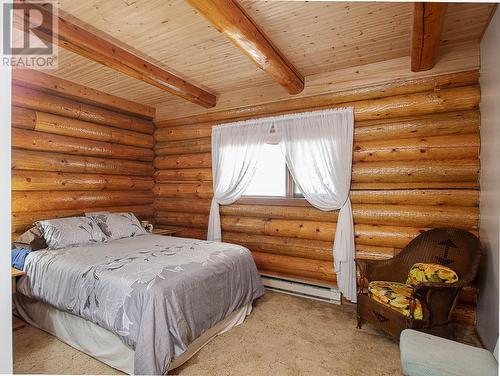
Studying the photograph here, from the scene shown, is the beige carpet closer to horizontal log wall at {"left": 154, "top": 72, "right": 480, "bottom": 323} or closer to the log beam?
horizontal log wall at {"left": 154, "top": 72, "right": 480, "bottom": 323}

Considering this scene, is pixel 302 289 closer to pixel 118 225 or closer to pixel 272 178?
pixel 272 178

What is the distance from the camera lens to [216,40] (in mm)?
2771

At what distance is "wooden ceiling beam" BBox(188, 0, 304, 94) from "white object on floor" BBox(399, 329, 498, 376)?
2577mm

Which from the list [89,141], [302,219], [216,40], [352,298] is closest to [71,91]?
[89,141]

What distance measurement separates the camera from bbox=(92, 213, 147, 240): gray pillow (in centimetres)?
369

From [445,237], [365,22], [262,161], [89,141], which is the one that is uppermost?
[365,22]

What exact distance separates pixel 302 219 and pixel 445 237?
1613 mm

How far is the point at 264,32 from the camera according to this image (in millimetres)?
2613

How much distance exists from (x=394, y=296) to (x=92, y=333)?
269 cm

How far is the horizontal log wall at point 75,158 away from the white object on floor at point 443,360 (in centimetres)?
416

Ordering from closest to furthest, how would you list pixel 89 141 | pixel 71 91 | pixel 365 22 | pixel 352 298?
pixel 365 22 < pixel 352 298 < pixel 71 91 < pixel 89 141

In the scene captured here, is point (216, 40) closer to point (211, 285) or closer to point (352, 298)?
point (211, 285)

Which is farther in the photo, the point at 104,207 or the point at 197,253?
the point at 104,207

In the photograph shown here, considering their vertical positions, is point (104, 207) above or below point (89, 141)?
below
